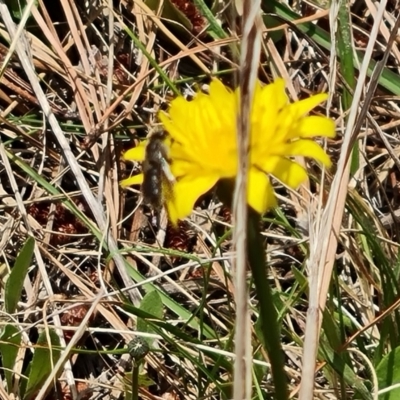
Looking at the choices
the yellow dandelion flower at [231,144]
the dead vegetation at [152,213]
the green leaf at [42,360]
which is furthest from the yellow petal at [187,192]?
the green leaf at [42,360]

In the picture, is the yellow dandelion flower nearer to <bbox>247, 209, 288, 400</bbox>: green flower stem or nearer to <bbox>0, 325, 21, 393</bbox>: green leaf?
<bbox>247, 209, 288, 400</bbox>: green flower stem

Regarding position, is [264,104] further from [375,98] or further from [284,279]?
[375,98]

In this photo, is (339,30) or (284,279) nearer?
(339,30)

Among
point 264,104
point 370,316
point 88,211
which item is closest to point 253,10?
point 264,104

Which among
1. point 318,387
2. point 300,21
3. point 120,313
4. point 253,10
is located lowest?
point 318,387

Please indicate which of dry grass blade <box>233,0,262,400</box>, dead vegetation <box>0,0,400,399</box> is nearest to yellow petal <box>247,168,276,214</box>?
dry grass blade <box>233,0,262,400</box>

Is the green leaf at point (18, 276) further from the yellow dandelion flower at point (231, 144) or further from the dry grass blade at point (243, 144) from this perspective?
the dry grass blade at point (243, 144)

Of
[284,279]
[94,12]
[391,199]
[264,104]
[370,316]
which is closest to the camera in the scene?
[264,104]
